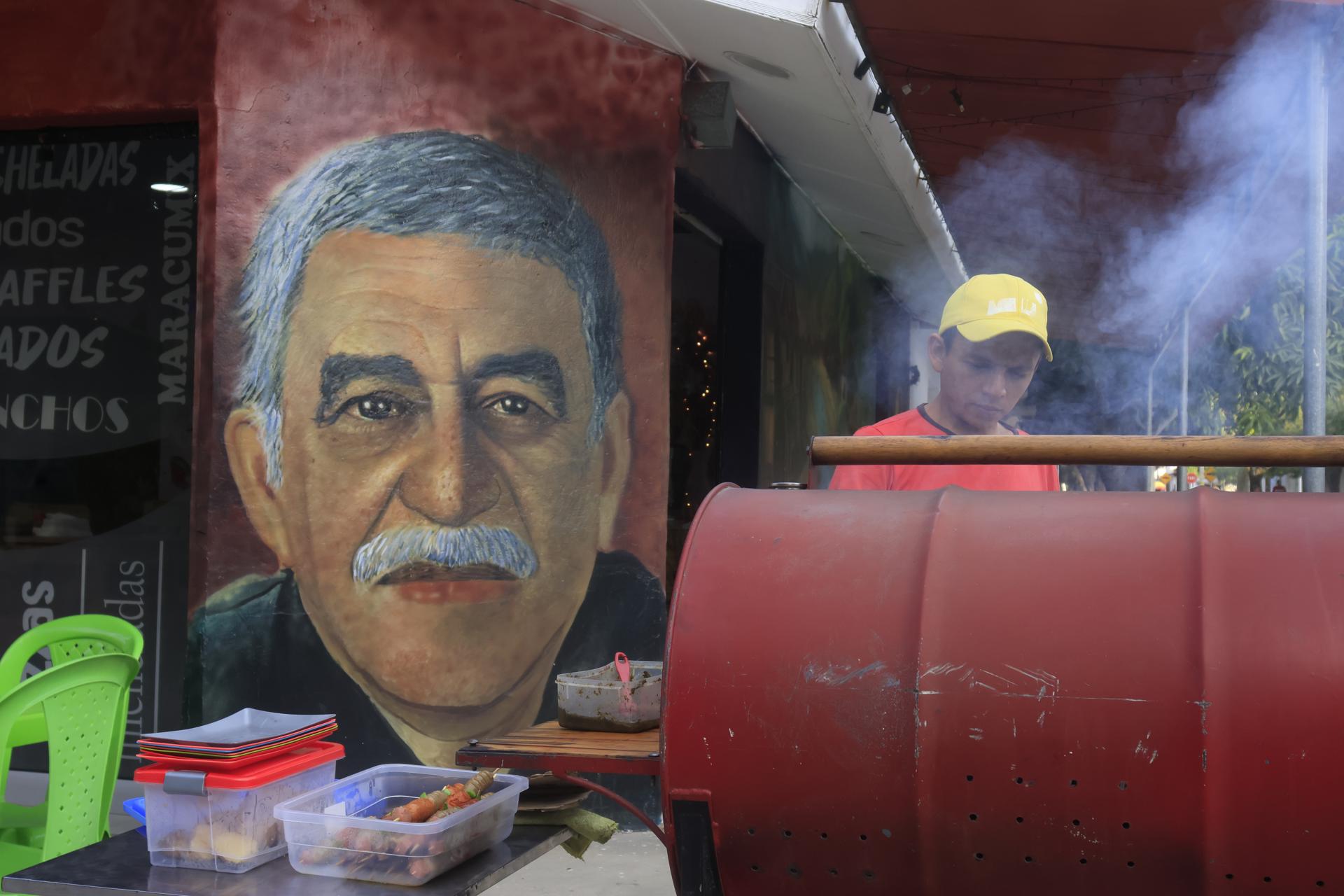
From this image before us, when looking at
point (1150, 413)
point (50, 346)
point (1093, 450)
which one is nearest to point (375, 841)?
point (1093, 450)

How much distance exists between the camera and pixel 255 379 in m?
4.60

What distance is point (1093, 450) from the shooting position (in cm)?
227

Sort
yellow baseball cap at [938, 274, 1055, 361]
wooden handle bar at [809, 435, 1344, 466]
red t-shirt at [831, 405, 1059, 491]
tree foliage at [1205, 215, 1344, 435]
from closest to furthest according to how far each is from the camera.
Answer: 1. wooden handle bar at [809, 435, 1344, 466]
2. red t-shirt at [831, 405, 1059, 491]
3. yellow baseball cap at [938, 274, 1055, 361]
4. tree foliage at [1205, 215, 1344, 435]

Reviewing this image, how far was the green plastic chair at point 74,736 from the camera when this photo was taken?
2.91 m

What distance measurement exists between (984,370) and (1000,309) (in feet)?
0.59

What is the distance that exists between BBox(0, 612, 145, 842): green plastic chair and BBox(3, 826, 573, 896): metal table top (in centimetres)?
74

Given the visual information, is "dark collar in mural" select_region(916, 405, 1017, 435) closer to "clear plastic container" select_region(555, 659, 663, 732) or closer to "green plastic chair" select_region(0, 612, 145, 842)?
"clear plastic container" select_region(555, 659, 663, 732)

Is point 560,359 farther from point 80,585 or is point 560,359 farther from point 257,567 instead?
point 80,585

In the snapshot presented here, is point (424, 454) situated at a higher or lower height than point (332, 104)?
lower

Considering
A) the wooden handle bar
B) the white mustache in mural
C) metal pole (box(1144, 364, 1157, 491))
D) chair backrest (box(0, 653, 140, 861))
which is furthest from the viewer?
metal pole (box(1144, 364, 1157, 491))

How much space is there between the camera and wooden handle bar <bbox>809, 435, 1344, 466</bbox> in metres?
2.17

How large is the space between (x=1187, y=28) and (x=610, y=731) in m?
3.08

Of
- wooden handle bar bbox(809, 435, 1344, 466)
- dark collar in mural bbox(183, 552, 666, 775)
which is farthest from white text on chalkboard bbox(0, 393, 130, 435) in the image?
wooden handle bar bbox(809, 435, 1344, 466)

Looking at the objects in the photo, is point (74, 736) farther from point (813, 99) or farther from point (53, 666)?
point (813, 99)
